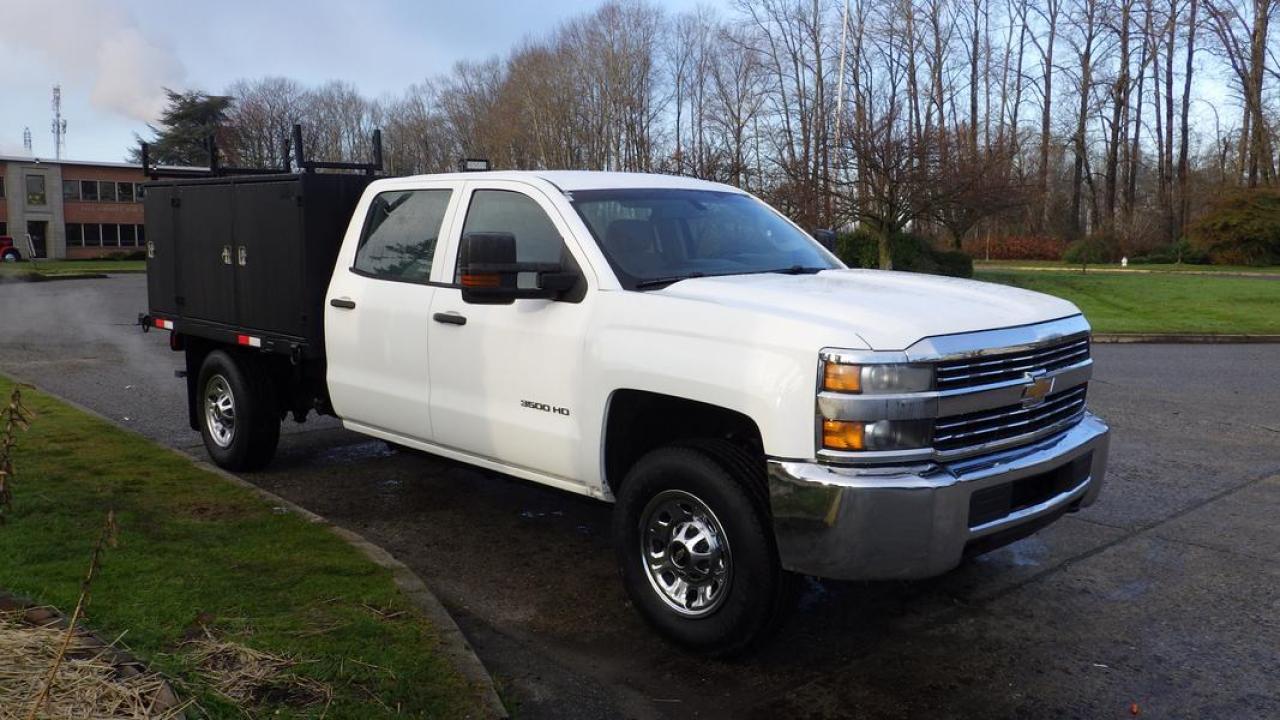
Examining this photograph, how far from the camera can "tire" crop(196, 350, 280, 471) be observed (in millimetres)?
7426

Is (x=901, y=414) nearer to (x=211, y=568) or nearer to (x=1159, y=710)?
(x=1159, y=710)

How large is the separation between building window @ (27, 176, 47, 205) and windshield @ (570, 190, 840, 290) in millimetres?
75515

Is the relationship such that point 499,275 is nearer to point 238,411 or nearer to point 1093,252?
point 238,411

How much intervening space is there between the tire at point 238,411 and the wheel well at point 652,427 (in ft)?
11.5

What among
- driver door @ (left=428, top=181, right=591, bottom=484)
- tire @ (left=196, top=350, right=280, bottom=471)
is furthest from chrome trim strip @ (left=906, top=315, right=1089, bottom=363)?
tire @ (left=196, top=350, right=280, bottom=471)

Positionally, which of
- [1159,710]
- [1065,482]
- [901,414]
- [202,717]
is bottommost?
[1159,710]

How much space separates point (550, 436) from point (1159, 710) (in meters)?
2.77

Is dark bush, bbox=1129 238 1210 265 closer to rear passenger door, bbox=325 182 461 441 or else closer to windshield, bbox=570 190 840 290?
windshield, bbox=570 190 840 290

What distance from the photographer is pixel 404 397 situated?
601 cm

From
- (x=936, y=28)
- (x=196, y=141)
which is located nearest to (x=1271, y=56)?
(x=936, y=28)

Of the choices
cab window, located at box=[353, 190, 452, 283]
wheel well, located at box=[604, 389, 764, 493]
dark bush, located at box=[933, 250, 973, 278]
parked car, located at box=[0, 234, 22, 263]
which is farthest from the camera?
parked car, located at box=[0, 234, 22, 263]

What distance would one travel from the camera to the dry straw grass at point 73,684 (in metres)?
3.28

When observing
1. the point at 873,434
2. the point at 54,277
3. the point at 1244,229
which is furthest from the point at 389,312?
the point at 1244,229

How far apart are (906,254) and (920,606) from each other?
901 inches
